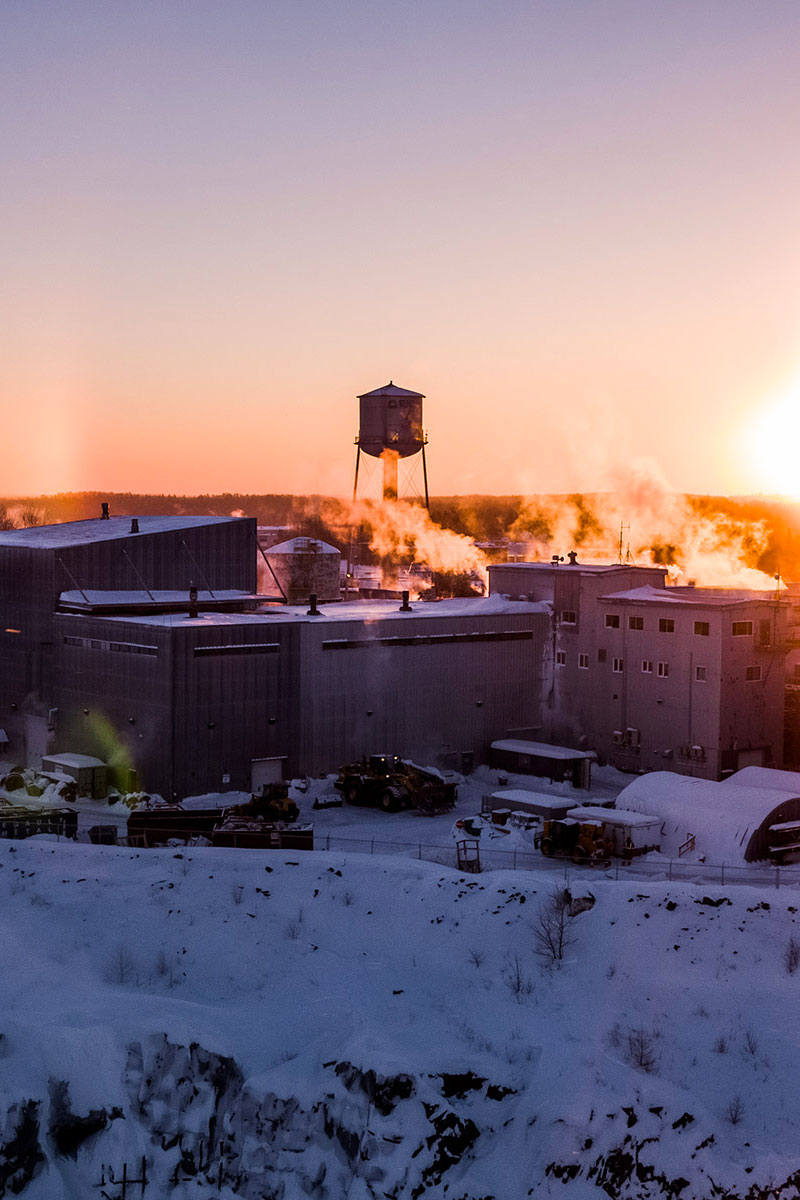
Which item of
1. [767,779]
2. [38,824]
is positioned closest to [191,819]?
[38,824]

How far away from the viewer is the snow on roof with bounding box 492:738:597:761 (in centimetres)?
5584

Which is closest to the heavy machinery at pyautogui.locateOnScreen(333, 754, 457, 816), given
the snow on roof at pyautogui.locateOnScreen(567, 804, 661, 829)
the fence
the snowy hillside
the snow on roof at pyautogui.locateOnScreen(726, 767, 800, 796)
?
the fence

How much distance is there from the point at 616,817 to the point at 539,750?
43.9 feet

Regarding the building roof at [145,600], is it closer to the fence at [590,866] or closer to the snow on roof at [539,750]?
the snow on roof at [539,750]

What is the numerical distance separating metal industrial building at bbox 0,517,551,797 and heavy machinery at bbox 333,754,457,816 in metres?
3.40

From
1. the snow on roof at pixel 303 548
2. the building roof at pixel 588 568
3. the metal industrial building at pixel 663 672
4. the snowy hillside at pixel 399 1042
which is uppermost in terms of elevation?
the snow on roof at pixel 303 548

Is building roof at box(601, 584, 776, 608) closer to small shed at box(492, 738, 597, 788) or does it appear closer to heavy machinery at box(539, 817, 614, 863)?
small shed at box(492, 738, 597, 788)

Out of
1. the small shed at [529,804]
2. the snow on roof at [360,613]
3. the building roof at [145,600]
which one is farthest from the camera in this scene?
the building roof at [145,600]

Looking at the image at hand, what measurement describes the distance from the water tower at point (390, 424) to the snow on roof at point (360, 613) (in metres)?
26.2

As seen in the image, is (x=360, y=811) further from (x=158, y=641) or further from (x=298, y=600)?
(x=298, y=600)

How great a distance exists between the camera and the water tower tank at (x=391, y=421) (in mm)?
94438

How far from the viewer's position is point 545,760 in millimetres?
56188

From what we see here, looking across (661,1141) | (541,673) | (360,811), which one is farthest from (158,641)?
(661,1141)

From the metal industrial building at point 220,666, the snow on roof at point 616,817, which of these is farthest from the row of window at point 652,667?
the snow on roof at point 616,817
